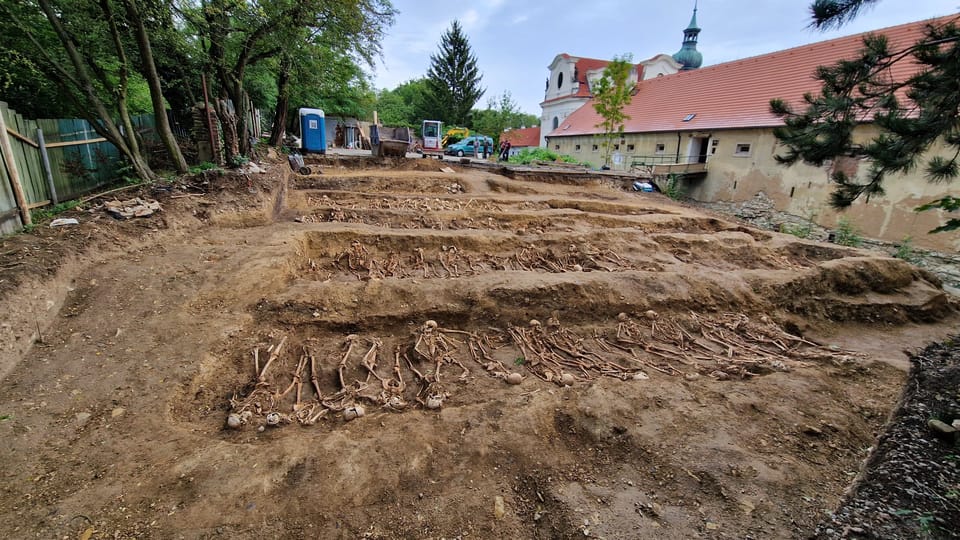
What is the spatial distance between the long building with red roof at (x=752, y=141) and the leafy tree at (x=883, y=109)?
7968mm

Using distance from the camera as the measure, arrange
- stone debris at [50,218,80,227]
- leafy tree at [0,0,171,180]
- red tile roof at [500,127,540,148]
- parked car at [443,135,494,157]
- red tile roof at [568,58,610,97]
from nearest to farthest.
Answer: stone debris at [50,218,80,227] < leafy tree at [0,0,171,180] < parked car at [443,135,494,157] < red tile roof at [568,58,610,97] < red tile roof at [500,127,540,148]

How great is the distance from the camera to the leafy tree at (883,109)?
4043 mm

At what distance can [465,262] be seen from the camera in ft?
23.0

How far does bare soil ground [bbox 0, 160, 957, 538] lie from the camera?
8.41 feet

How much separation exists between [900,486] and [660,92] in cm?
2502

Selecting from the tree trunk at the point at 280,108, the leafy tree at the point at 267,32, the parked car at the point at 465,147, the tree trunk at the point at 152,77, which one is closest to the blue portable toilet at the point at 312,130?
the tree trunk at the point at 280,108

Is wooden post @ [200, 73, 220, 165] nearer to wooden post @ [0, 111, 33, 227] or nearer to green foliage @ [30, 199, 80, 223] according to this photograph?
green foliage @ [30, 199, 80, 223]

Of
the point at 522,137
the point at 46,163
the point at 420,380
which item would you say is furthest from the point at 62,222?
the point at 522,137

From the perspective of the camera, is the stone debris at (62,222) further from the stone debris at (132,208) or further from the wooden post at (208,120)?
the wooden post at (208,120)

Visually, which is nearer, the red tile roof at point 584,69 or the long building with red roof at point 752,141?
the long building with red roof at point 752,141

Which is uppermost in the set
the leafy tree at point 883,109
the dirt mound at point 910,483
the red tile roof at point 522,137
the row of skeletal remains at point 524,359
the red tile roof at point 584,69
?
the red tile roof at point 584,69

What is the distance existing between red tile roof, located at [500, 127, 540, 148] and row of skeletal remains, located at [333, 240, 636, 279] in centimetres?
3456

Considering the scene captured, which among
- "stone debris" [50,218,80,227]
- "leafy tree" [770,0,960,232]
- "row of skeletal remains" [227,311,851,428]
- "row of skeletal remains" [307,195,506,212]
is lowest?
"row of skeletal remains" [227,311,851,428]

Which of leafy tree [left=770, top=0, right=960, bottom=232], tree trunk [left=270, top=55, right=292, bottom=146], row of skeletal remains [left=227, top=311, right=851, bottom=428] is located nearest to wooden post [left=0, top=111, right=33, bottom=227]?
row of skeletal remains [left=227, top=311, right=851, bottom=428]
